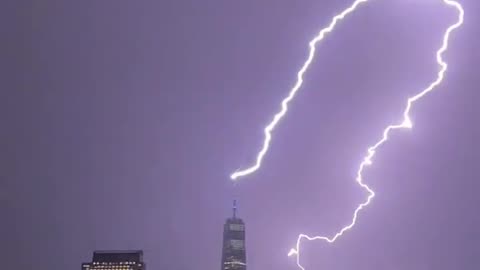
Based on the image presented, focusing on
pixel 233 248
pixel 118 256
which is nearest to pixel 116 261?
pixel 118 256

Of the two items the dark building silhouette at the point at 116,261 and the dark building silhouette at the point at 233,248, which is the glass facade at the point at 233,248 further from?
the dark building silhouette at the point at 116,261

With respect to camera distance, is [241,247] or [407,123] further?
[241,247]

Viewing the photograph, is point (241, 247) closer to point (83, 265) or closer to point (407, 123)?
point (83, 265)

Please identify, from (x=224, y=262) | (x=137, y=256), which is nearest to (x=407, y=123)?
(x=137, y=256)

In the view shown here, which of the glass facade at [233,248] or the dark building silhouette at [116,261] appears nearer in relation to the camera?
the dark building silhouette at [116,261]

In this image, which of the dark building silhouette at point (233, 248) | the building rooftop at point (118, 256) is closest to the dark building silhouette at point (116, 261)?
the building rooftop at point (118, 256)

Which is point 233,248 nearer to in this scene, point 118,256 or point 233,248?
point 233,248

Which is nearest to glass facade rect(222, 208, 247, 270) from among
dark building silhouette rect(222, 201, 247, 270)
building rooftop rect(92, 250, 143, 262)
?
dark building silhouette rect(222, 201, 247, 270)
